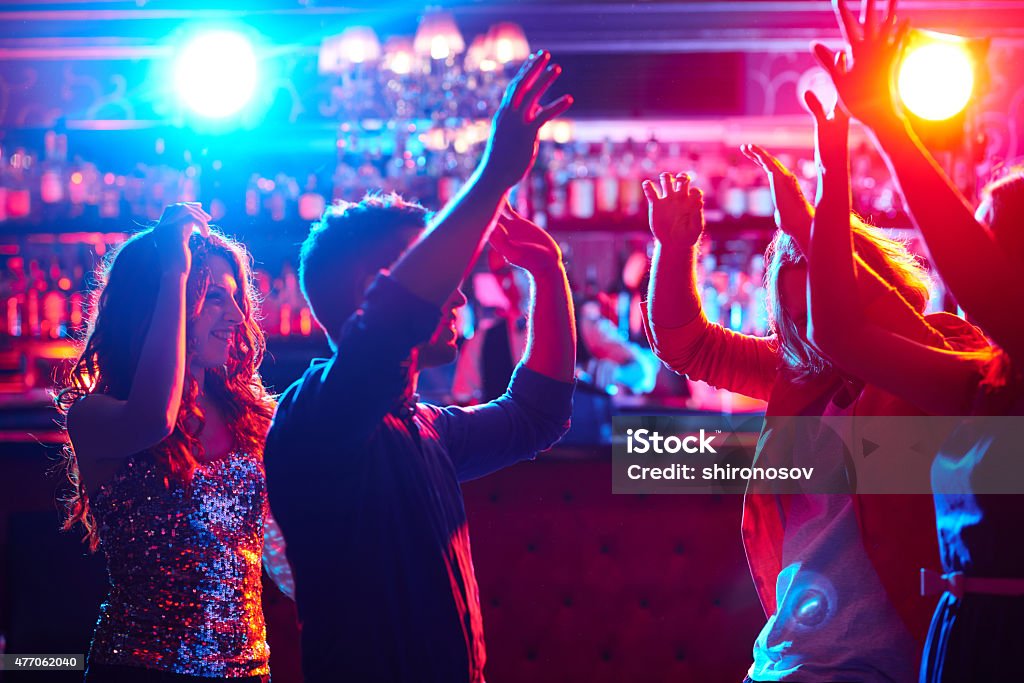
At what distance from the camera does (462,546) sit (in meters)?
1.34

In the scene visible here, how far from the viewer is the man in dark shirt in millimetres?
1119

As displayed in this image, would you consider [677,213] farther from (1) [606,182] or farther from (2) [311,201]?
(2) [311,201]

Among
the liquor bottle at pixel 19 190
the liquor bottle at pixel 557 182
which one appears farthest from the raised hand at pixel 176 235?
the liquor bottle at pixel 19 190

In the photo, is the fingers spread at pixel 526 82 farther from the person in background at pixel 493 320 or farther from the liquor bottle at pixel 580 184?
the liquor bottle at pixel 580 184

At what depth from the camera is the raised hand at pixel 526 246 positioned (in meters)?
1.57

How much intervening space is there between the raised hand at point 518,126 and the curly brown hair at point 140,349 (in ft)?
2.67

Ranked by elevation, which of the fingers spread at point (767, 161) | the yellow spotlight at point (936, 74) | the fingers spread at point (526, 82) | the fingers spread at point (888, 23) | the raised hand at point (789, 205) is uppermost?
the yellow spotlight at point (936, 74)

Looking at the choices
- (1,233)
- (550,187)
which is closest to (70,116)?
(1,233)

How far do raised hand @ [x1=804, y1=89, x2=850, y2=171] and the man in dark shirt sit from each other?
39 centimetres

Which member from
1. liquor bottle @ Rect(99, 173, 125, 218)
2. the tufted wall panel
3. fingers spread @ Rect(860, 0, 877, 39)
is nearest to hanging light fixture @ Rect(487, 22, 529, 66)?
liquor bottle @ Rect(99, 173, 125, 218)

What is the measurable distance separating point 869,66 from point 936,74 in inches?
109

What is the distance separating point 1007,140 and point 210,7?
436 cm

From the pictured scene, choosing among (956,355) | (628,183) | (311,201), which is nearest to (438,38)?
(311,201)

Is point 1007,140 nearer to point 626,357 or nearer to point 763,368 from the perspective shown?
point 626,357
